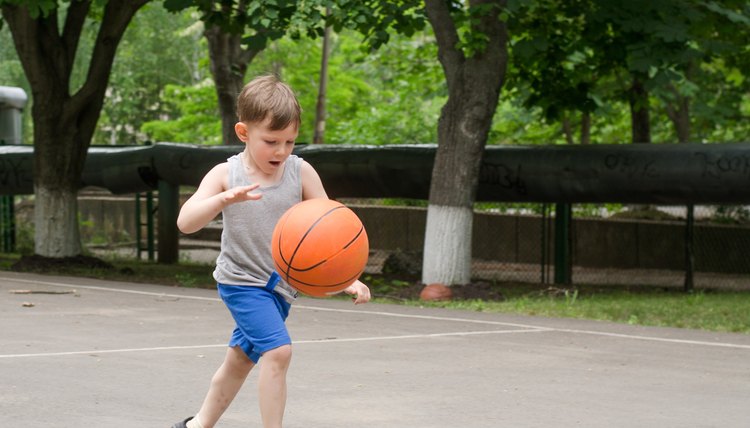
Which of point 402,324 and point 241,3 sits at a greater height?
point 241,3

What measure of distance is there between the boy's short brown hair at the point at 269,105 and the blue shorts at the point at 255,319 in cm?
75

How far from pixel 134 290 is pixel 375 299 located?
296cm

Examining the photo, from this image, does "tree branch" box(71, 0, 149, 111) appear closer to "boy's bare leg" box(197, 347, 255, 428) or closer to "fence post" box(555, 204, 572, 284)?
"fence post" box(555, 204, 572, 284)

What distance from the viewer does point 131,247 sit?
80.2 ft

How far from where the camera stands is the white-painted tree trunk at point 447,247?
14.8 m

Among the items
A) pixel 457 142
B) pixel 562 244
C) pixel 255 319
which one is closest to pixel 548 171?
pixel 562 244

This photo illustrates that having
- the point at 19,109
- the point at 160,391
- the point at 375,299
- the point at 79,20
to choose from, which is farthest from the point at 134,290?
the point at 19,109

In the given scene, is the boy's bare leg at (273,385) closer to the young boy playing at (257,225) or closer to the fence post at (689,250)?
the young boy playing at (257,225)

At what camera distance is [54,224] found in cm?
1831

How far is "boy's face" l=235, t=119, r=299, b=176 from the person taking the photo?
16.6ft

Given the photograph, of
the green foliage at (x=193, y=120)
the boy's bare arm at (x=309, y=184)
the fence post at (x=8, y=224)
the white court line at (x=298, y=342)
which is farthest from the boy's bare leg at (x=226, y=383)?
the green foliage at (x=193, y=120)

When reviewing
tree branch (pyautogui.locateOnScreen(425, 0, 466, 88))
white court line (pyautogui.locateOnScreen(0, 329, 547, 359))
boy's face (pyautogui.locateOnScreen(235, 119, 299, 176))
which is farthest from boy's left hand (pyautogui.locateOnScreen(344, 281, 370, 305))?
tree branch (pyautogui.locateOnScreen(425, 0, 466, 88))

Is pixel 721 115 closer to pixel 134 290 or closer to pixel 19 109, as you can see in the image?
pixel 134 290

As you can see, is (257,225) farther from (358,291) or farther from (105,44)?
(105,44)
